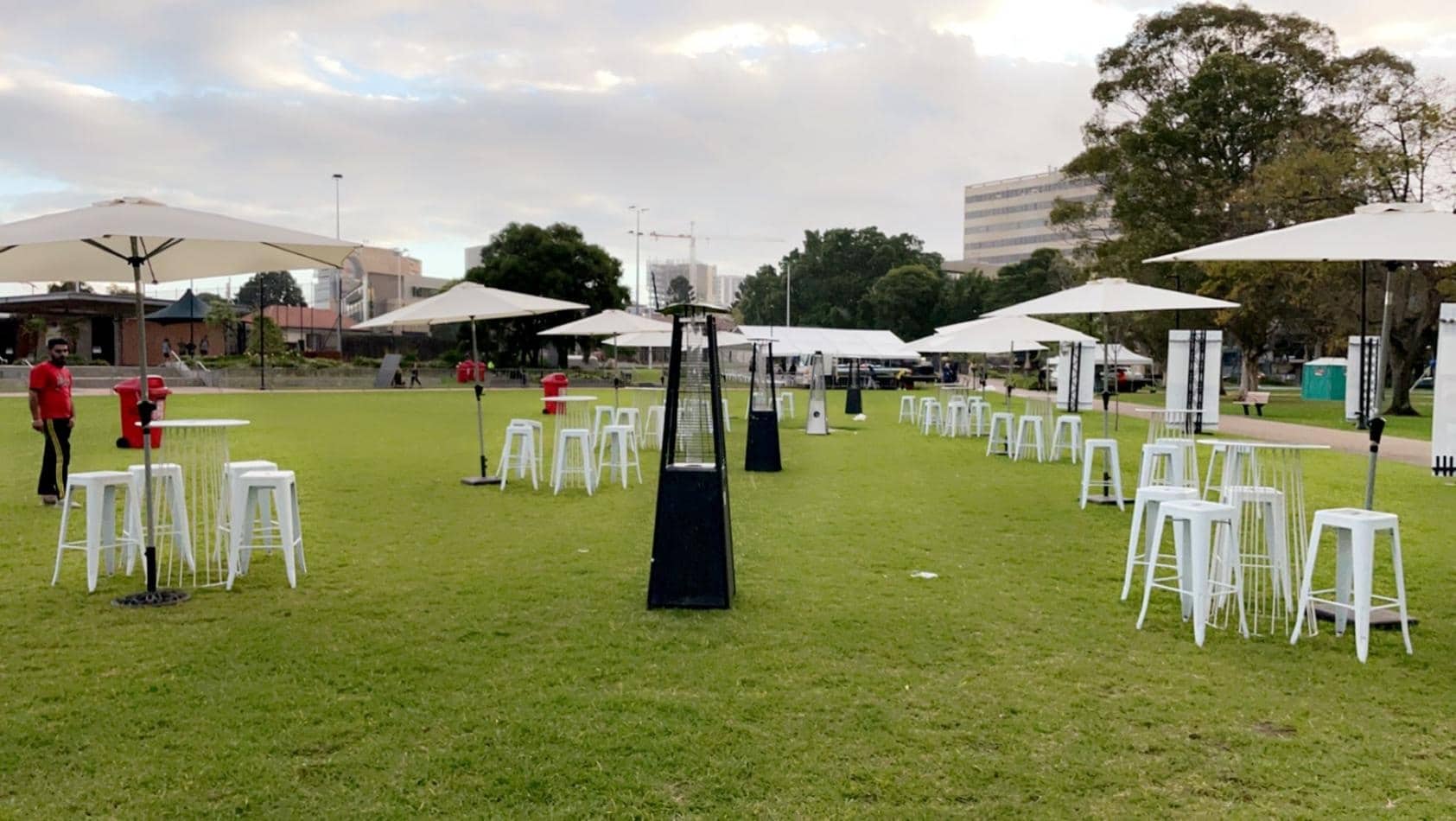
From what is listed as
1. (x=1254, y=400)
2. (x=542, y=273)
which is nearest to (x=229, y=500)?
(x=1254, y=400)

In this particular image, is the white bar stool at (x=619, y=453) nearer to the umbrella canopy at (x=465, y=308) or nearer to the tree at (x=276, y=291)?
the umbrella canopy at (x=465, y=308)

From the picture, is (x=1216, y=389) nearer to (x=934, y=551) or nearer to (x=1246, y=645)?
(x=934, y=551)

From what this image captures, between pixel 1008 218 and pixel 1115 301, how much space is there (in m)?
119

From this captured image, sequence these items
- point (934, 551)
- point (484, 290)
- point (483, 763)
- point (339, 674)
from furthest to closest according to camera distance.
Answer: point (484, 290)
point (934, 551)
point (339, 674)
point (483, 763)

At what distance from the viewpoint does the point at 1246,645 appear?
208 inches

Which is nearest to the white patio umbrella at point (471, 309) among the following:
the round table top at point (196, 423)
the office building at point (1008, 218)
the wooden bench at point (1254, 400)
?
the round table top at point (196, 423)

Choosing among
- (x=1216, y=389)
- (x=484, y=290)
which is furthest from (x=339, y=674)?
(x=1216, y=389)

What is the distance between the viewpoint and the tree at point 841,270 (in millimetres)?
74500

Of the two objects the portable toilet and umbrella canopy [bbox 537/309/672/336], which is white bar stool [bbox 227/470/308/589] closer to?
umbrella canopy [bbox 537/309/672/336]

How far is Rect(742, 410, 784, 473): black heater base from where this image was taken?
42.7 ft

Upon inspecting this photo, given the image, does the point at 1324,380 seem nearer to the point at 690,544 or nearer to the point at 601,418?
the point at 601,418

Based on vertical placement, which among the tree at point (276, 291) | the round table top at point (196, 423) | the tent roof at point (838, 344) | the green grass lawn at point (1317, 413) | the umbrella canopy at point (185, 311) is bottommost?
the green grass lawn at point (1317, 413)

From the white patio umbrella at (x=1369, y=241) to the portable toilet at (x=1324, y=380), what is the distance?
123ft

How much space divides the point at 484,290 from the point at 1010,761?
8.93 metres
